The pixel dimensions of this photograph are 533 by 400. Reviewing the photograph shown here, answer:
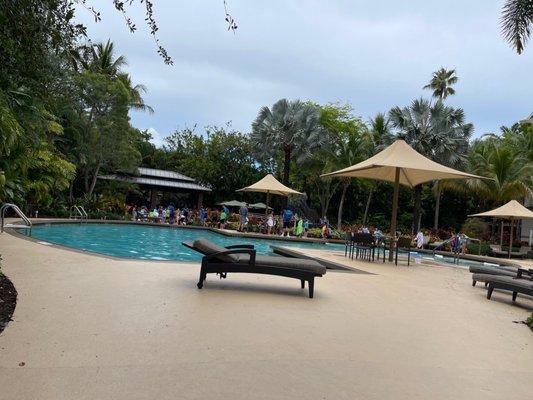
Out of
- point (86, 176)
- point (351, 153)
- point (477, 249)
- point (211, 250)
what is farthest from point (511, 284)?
point (86, 176)

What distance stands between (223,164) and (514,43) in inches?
1014

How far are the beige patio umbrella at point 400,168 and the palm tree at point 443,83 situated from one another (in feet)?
84.7

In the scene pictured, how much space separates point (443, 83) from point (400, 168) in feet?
89.9

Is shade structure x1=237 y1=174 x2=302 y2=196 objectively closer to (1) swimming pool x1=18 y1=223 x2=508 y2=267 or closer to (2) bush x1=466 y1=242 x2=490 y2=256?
(1) swimming pool x1=18 y1=223 x2=508 y2=267

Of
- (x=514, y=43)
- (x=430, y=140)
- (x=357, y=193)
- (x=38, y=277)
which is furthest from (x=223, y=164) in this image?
(x=38, y=277)

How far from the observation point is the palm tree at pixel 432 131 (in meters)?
26.7

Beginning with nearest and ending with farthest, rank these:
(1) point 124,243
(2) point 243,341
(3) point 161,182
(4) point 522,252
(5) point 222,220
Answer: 1. (2) point 243,341
2. (1) point 124,243
3. (4) point 522,252
4. (5) point 222,220
5. (3) point 161,182

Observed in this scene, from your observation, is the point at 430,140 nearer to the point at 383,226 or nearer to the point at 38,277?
the point at 383,226

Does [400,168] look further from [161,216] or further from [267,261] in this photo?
[161,216]

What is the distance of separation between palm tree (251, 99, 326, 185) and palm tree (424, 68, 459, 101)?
→ 1210 cm

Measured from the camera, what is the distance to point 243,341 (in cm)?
427

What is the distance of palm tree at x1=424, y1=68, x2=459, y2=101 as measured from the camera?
121ft

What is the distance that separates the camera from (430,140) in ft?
88.8

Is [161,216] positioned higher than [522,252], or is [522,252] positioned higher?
[161,216]
